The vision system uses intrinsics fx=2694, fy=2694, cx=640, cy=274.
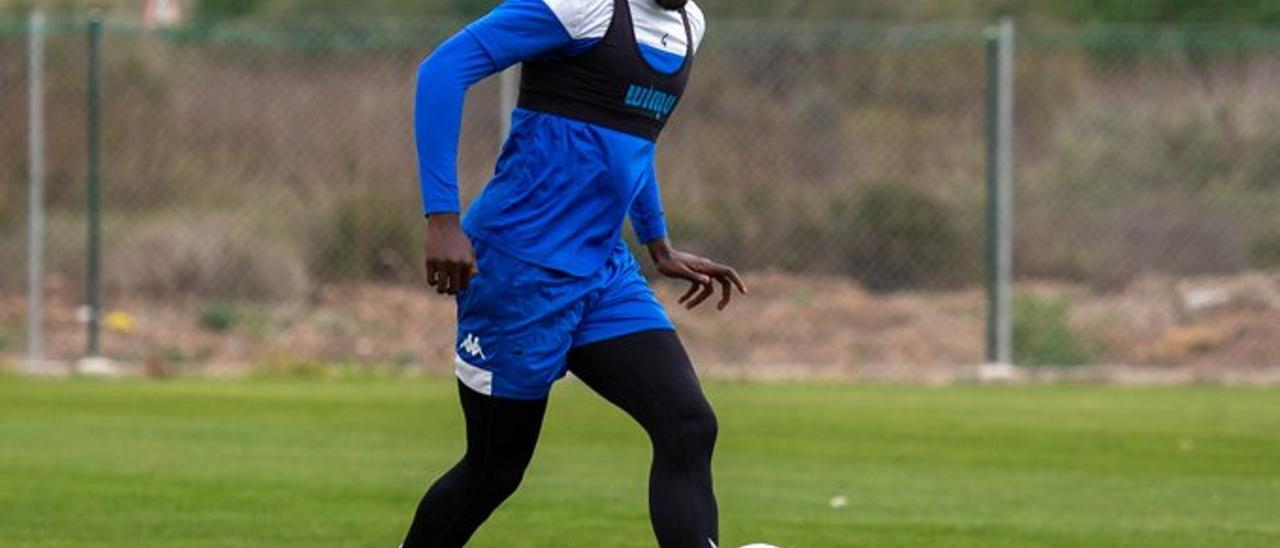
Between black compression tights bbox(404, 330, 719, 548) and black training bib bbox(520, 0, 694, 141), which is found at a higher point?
black training bib bbox(520, 0, 694, 141)

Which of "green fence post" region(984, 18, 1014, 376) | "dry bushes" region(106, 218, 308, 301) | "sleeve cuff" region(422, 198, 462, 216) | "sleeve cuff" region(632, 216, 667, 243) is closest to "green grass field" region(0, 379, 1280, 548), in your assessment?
"green fence post" region(984, 18, 1014, 376)

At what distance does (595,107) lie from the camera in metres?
6.71

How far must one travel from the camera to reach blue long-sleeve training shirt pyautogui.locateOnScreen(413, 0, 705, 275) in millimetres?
6457

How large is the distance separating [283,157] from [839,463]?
39.4 ft

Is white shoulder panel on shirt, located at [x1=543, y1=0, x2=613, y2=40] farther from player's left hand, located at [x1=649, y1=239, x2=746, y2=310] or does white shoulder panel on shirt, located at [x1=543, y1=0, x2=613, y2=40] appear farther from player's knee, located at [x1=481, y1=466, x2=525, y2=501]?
player's knee, located at [x1=481, y1=466, x2=525, y2=501]

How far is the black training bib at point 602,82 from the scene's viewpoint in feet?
22.0

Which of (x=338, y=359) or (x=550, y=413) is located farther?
(x=338, y=359)

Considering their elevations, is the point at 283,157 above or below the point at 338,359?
above

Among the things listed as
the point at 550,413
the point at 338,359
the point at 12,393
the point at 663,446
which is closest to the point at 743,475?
the point at 550,413

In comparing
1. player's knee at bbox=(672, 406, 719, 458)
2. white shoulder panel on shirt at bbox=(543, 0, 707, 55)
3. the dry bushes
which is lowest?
the dry bushes

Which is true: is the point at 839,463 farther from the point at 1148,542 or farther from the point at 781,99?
the point at 781,99

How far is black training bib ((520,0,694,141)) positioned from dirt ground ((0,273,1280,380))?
512 inches

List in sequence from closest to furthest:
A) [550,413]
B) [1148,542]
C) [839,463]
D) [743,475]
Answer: [1148,542], [743,475], [839,463], [550,413]

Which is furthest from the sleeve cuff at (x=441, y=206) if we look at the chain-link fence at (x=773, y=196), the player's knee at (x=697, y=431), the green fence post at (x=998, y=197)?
the green fence post at (x=998, y=197)
